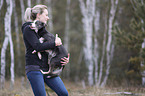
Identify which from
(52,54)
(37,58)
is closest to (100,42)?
(52,54)

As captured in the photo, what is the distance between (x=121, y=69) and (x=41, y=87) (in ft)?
36.5

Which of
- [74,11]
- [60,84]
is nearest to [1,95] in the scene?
[60,84]

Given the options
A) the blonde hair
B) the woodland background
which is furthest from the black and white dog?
the woodland background

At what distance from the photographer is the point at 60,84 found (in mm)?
2727

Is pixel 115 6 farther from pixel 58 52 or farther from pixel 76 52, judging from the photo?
pixel 76 52

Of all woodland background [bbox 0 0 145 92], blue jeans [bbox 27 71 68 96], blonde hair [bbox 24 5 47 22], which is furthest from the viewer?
woodland background [bbox 0 0 145 92]

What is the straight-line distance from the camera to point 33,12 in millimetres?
2680

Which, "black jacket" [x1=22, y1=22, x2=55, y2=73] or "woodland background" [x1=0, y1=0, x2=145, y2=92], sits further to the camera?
"woodland background" [x1=0, y1=0, x2=145, y2=92]

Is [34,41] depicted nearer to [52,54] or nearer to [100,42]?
[52,54]

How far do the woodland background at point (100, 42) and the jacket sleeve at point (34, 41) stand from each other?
5578 mm

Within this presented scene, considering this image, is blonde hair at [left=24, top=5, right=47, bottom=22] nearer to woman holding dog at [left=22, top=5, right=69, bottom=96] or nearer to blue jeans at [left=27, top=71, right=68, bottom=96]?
woman holding dog at [left=22, top=5, right=69, bottom=96]

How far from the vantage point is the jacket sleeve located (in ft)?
8.40

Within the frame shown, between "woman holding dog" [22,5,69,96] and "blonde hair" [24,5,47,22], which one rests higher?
"blonde hair" [24,5,47,22]

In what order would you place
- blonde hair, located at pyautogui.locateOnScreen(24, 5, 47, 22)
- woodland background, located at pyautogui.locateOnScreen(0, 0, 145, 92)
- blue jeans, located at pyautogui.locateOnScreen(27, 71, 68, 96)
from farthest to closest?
woodland background, located at pyautogui.locateOnScreen(0, 0, 145, 92) < blonde hair, located at pyautogui.locateOnScreen(24, 5, 47, 22) < blue jeans, located at pyautogui.locateOnScreen(27, 71, 68, 96)
